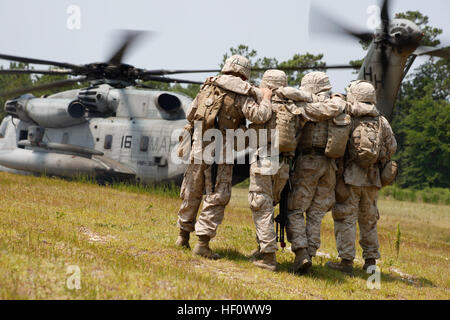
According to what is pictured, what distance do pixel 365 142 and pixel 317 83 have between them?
977mm

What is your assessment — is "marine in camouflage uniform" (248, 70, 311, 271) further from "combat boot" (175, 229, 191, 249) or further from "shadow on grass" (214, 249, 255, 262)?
"combat boot" (175, 229, 191, 249)

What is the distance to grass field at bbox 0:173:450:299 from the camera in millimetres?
3922

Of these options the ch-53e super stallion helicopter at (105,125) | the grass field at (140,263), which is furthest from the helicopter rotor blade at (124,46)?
the grass field at (140,263)

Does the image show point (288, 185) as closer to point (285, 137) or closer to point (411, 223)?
point (285, 137)

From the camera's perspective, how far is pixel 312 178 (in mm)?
5797

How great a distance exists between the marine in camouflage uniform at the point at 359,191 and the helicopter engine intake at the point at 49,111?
35.7 feet

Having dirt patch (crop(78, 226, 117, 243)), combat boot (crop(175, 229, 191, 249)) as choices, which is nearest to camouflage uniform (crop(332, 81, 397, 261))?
combat boot (crop(175, 229, 191, 249))

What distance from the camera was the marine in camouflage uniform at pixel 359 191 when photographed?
19.9 ft

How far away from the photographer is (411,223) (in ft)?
52.6

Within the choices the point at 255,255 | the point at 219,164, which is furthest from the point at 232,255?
the point at 219,164

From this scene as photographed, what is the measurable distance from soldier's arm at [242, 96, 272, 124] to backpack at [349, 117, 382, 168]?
4.16 feet

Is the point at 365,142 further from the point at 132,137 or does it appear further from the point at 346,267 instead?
the point at 132,137

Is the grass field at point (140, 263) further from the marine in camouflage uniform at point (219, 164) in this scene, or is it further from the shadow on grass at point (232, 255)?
the marine in camouflage uniform at point (219, 164)

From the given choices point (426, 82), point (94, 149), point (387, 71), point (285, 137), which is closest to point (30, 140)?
point (94, 149)
